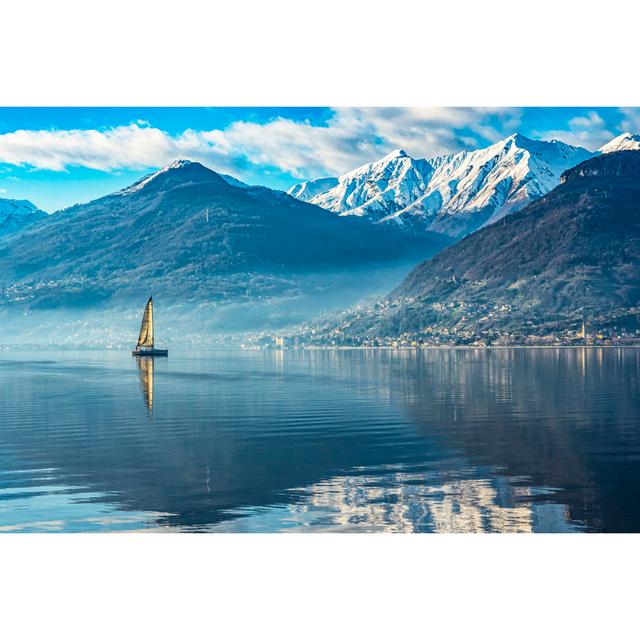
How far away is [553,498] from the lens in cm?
3070

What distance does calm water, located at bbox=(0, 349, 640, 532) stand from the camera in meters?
28.4

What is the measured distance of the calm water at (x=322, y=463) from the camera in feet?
93.2

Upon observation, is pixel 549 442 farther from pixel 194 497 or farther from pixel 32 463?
pixel 32 463

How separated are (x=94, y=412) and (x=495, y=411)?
27.9 m

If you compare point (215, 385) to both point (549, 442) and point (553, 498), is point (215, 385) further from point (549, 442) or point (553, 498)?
point (553, 498)

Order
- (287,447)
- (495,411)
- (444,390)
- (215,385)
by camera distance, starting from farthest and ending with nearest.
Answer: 1. (215,385)
2. (444,390)
3. (495,411)
4. (287,447)

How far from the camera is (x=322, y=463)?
3900cm

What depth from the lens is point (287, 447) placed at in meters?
44.1

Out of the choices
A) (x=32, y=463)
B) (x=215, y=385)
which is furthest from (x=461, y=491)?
(x=215, y=385)

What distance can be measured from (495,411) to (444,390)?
21.1 m
